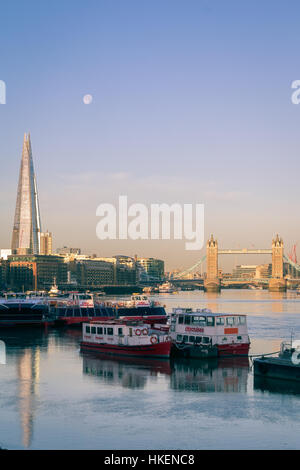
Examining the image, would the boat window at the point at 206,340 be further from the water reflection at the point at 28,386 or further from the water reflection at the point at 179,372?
the water reflection at the point at 28,386

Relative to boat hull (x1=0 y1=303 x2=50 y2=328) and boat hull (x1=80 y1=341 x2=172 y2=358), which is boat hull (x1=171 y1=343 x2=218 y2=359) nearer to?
boat hull (x1=80 y1=341 x2=172 y2=358)

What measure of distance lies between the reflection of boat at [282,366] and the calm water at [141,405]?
0.73m

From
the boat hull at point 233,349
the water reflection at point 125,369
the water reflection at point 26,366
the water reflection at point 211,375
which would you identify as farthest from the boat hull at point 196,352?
the water reflection at point 26,366

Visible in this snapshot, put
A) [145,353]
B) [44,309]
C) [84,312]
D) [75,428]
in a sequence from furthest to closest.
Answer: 1. [44,309]
2. [84,312]
3. [145,353]
4. [75,428]

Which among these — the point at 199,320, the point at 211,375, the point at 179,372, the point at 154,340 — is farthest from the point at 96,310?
the point at 211,375

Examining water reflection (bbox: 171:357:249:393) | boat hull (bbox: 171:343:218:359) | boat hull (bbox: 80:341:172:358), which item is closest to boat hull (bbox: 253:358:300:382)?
water reflection (bbox: 171:357:249:393)

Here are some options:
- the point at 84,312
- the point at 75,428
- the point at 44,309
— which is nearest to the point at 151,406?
the point at 75,428

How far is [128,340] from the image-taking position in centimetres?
4209

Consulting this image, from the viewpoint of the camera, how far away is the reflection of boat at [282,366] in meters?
32.7

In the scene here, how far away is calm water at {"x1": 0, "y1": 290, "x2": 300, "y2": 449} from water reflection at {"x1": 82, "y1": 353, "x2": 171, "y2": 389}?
0.05 metres

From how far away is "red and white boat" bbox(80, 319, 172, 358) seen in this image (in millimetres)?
41250
